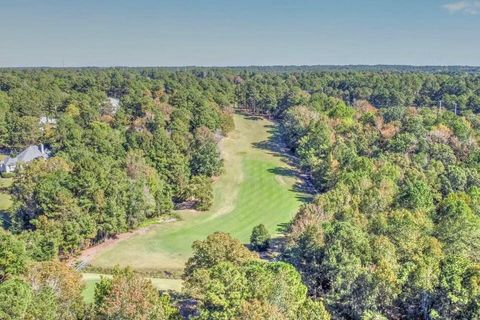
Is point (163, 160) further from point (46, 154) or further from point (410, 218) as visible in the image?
point (410, 218)

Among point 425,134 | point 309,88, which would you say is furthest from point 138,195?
point 309,88

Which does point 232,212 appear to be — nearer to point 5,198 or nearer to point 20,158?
point 5,198

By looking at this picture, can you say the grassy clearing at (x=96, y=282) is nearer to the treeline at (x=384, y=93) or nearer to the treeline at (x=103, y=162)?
the treeline at (x=103, y=162)

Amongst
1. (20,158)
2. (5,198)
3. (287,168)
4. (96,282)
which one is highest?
(20,158)

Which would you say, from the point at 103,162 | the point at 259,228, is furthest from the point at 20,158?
the point at 259,228

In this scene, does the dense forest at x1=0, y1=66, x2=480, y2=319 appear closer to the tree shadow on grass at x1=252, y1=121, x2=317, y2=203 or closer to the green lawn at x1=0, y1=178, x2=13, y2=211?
the tree shadow on grass at x1=252, y1=121, x2=317, y2=203

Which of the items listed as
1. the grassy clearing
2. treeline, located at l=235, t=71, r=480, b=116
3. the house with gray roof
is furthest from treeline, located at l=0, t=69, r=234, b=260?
treeline, located at l=235, t=71, r=480, b=116
